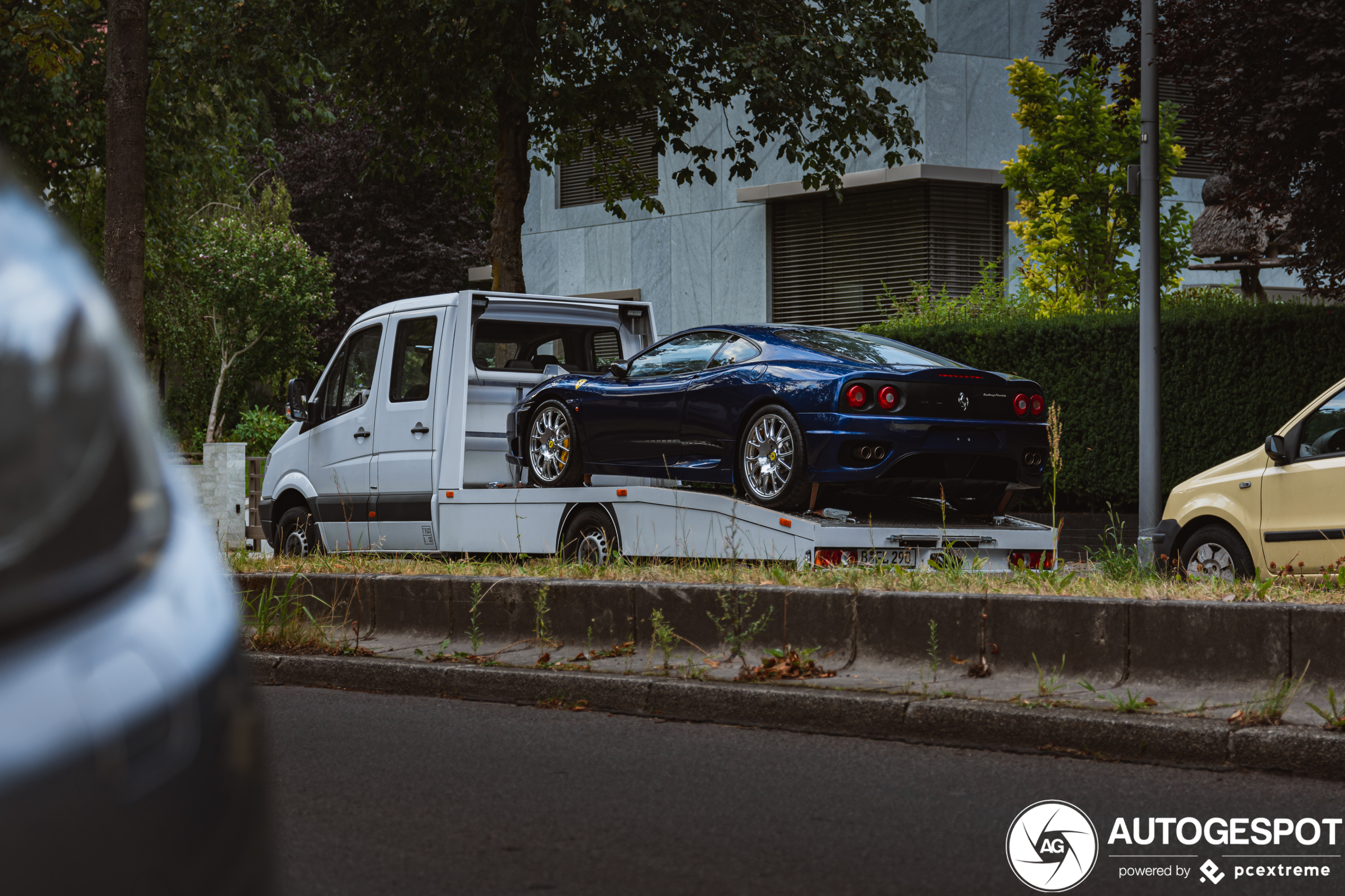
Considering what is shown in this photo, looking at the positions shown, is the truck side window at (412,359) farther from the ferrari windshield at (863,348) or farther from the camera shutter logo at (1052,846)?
the camera shutter logo at (1052,846)

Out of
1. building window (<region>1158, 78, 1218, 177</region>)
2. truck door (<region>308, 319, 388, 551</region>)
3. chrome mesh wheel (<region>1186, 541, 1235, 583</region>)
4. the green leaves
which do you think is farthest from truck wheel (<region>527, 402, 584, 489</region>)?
building window (<region>1158, 78, 1218, 177</region>)

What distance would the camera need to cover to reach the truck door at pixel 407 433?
11367 mm

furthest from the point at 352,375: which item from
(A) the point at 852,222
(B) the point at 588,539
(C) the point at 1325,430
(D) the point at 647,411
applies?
(A) the point at 852,222

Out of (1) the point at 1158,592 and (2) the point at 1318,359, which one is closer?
(1) the point at 1158,592

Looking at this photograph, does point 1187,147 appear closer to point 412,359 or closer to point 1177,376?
point 1177,376

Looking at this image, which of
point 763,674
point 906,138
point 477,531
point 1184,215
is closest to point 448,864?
point 763,674

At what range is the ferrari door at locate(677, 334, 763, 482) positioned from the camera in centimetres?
961

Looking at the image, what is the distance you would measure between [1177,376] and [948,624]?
11.2m

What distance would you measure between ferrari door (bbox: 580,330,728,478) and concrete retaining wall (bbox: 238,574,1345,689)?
2.21m

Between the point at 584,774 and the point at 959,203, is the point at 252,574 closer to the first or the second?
the point at 584,774

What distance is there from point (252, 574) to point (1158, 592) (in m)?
5.58

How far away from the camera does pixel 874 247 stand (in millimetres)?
25125

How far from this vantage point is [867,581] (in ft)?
24.5

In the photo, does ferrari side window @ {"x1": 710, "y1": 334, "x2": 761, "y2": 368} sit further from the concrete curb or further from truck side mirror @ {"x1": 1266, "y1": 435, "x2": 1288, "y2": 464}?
truck side mirror @ {"x1": 1266, "y1": 435, "x2": 1288, "y2": 464}
